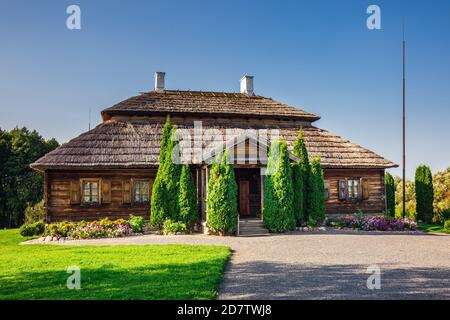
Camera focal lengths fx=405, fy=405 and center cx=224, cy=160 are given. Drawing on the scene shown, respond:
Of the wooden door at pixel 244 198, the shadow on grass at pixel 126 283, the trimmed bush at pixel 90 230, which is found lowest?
the trimmed bush at pixel 90 230

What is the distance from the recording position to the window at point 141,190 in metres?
21.0

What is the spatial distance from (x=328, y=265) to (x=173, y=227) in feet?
30.2

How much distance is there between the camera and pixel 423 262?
36.1 feet

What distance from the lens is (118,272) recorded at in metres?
9.47

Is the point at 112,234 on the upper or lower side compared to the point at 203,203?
lower

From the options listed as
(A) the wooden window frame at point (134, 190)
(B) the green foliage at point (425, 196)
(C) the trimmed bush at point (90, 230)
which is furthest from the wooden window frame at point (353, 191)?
(C) the trimmed bush at point (90, 230)

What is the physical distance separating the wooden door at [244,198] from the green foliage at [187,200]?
156 inches

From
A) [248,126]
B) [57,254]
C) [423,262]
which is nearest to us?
[423,262]

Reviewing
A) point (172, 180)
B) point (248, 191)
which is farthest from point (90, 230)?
point (248, 191)

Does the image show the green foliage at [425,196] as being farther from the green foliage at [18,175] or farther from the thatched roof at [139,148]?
the green foliage at [18,175]

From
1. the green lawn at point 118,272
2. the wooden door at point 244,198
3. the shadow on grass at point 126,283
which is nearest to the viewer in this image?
the shadow on grass at point 126,283

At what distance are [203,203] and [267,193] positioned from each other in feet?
10.0
